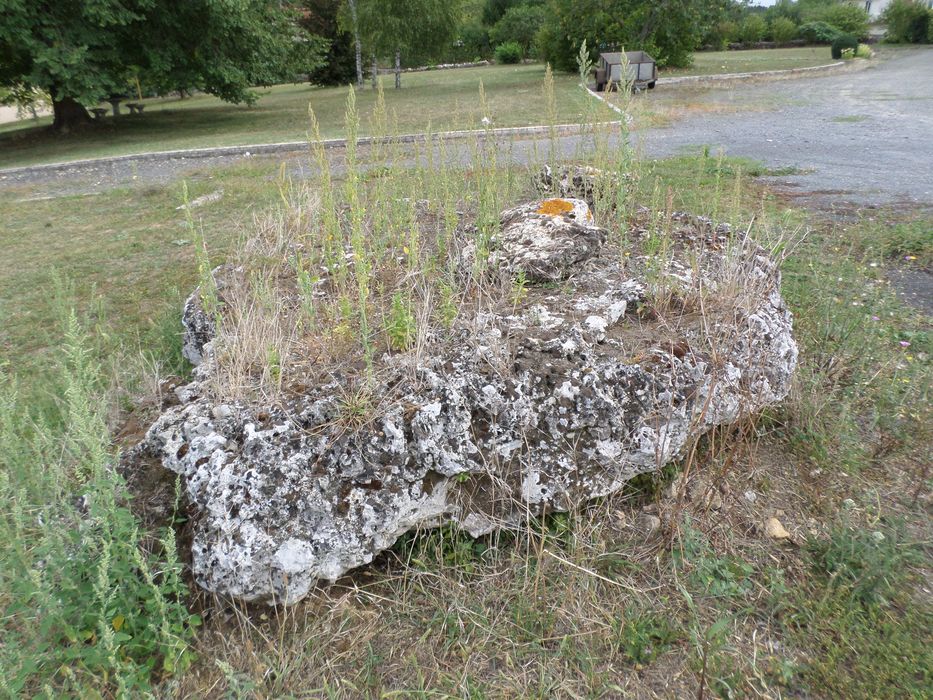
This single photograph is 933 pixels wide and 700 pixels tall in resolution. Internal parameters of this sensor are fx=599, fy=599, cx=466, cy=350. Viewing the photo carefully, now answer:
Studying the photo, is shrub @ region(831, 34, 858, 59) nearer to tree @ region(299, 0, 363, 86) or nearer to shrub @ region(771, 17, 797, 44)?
shrub @ region(771, 17, 797, 44)

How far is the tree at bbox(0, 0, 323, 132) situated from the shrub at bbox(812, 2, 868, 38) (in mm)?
36557

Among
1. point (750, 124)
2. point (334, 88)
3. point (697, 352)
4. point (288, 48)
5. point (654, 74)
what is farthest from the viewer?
point (334, 88)

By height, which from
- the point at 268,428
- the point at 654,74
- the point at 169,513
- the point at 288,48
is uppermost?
the point at 288,48

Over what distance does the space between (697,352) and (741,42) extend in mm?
48602

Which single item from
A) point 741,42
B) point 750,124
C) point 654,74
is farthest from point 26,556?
point 741,42

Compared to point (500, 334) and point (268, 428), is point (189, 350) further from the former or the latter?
point (500, 334)

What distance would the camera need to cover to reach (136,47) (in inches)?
650

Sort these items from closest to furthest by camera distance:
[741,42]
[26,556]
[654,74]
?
1. [26,556]
2. [654,74]
3. [741,42]

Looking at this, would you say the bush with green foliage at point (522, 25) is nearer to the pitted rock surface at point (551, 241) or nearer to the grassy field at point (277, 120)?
the grassy field at point (277, 120)

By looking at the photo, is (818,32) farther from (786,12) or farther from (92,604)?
(92,604)

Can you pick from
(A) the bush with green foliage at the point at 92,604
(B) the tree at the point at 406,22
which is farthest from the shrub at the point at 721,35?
(A) the bush with green foliage at the point at 92,604

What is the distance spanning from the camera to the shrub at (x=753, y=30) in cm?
4141

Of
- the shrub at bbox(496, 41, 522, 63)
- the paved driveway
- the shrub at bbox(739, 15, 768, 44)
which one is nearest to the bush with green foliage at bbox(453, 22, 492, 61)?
the shrub at bbox(496, 41, 522, 63)

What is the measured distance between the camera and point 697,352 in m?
2.69
